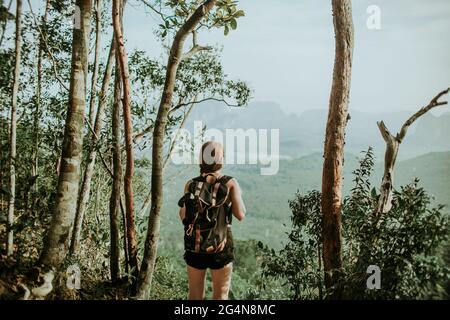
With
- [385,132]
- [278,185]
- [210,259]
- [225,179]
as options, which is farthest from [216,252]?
[278,185]

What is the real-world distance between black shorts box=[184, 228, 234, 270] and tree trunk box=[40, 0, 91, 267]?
1.21 m

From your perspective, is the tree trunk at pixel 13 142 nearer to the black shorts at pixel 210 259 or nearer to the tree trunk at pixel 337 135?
A: the black shorts at pixel 210 259

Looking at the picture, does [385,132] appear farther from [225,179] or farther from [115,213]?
[115,213]

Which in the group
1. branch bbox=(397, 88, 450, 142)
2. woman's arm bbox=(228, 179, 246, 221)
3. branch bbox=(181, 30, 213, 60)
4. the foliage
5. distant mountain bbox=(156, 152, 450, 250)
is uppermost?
branch bbox=(181, 30, 213, 60)

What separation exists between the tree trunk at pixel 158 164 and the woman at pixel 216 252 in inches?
35.6

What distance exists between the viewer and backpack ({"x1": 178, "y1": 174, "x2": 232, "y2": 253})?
9.72 ft

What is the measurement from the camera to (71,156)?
3361mm

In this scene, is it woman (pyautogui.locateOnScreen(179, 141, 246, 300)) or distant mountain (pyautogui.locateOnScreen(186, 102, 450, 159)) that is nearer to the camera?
woman (pyautogui.locateOnScreen(179, 141, 246, 300))

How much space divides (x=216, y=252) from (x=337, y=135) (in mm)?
2089

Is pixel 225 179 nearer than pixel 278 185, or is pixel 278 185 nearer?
pixel 225 179

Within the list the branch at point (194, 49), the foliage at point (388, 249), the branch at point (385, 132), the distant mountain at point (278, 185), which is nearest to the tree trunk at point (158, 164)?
the branch at point (194, 49)

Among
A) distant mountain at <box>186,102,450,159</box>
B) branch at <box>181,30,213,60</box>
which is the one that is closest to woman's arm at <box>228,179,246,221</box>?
branch at <box>181,30,213,60</box>

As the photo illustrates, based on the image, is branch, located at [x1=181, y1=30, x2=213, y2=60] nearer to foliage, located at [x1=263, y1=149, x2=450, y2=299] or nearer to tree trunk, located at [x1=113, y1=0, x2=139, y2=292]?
tree trunk, located at [x1=113, y1=0, x2=139, y2=292]

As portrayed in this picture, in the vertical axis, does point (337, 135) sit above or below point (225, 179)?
above
